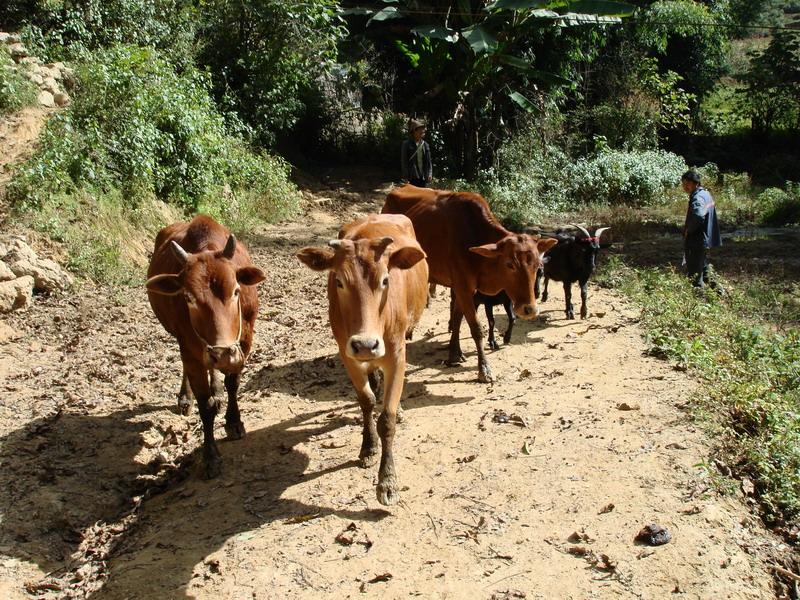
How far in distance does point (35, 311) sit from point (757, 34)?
1610 inches

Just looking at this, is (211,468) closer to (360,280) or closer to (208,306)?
(208,306)

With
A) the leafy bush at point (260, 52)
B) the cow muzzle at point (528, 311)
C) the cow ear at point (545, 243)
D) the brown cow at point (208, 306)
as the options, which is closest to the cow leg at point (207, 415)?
the brown cow at point (208, 306)

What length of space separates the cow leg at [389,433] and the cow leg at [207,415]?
4.79ft

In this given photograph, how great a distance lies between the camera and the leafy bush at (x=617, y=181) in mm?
19188

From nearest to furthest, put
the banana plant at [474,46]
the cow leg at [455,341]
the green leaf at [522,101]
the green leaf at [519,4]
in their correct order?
1. the cow leg at [455,341]
2. the green leaf at [519,4]
3. the banana plant at [474,46]
4. the green leaf at [522,101]

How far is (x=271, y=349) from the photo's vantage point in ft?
30.6

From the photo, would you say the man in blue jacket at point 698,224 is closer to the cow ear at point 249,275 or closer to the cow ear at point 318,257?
the cow ear at point 318,257

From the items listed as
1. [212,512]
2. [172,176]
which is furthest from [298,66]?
[212,512]

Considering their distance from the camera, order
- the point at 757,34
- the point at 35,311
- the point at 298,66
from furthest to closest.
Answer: the point at 757,34, the point at 298,66, the point at 35,311

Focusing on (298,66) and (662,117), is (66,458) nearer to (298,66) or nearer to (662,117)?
(298,66)

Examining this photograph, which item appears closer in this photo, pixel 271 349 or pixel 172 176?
pixel 271 349

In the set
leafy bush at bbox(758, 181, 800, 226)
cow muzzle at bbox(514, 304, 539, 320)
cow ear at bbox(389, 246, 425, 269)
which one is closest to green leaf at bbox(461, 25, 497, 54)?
leafy bush at bbox(758, 181, 800, 226)

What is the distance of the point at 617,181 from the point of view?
1930 cm

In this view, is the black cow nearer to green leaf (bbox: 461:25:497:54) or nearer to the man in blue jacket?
the man in blue jacket
